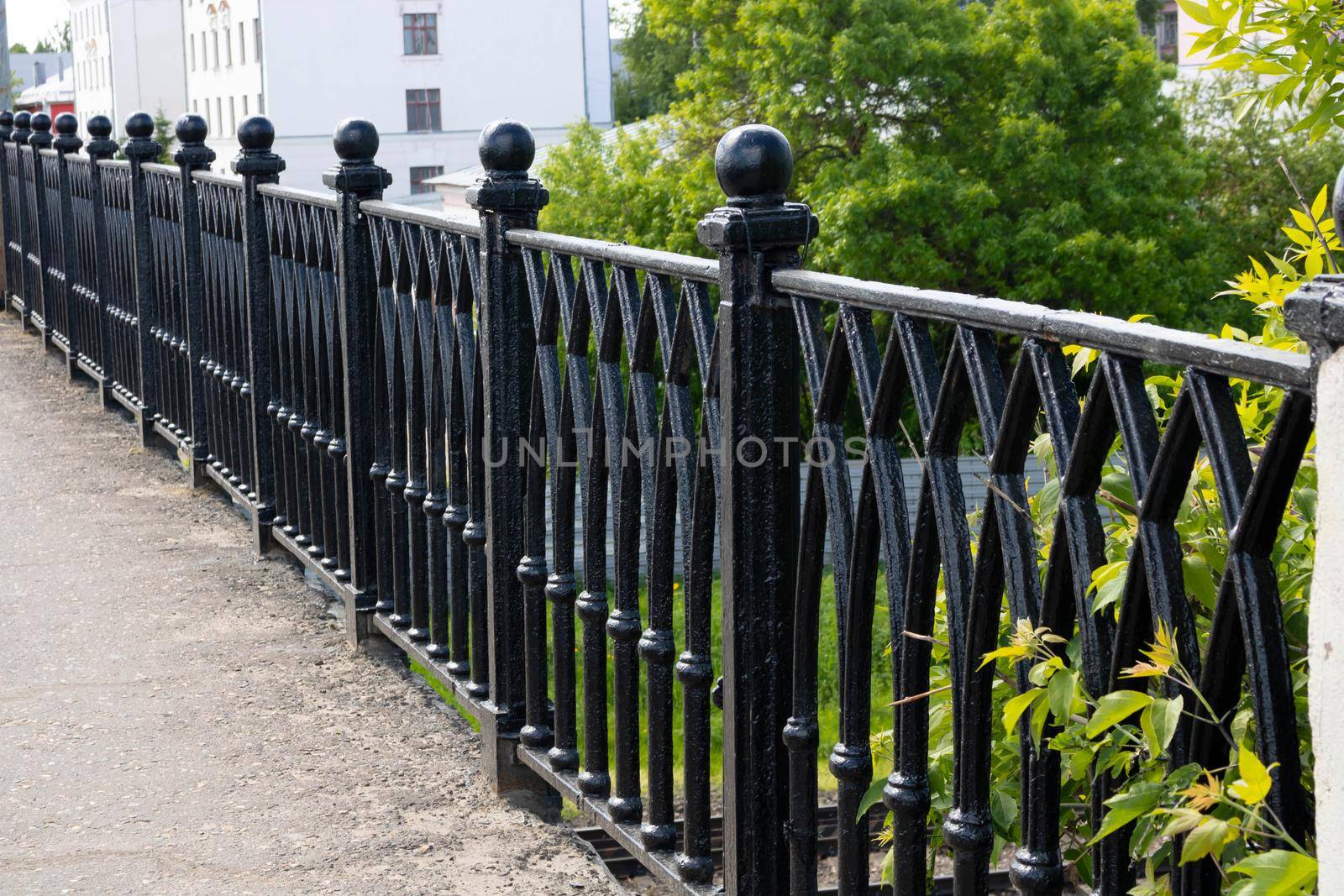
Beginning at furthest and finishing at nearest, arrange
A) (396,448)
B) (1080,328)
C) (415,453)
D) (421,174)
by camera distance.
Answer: (421,174), (396,448), (415,453), (1080,328)

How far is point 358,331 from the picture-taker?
4.21 m

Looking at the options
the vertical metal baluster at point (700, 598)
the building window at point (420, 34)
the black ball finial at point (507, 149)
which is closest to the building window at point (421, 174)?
the building window at point (420, 34)

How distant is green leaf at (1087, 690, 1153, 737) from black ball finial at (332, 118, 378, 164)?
2.95m

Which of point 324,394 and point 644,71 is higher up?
point 644,71

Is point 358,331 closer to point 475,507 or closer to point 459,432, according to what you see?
point 459,432

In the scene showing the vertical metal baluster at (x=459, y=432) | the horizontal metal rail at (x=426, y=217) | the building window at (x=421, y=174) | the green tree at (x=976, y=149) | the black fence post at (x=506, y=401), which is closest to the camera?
the black fence post at (x=506, y=401)

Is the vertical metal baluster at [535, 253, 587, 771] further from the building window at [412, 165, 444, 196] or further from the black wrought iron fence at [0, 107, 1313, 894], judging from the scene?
the building window at [412, 165, 444, 196]

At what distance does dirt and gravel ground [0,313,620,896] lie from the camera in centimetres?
314

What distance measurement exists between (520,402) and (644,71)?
68351mm

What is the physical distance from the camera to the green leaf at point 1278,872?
1362 mm

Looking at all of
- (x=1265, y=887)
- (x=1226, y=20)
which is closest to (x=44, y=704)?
(x=1226, y=20)

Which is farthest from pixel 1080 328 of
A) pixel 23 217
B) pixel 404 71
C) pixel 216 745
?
pixel 404 71

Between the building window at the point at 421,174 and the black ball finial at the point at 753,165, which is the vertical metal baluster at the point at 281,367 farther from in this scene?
the building window at the point at 421,174

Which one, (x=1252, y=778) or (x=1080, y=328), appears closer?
(x=1252, y=778)
